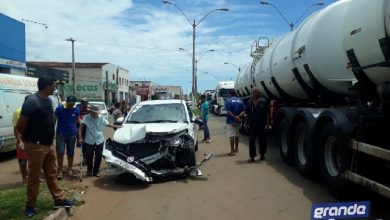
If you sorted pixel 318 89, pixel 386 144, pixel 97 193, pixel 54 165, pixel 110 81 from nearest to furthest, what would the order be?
pixel 386 144 < pixel 54 165 < pixel 97 193 < pixel 318 89 < pixel 110 81

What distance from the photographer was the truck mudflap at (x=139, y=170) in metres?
8.94

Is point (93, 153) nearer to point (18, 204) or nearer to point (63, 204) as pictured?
point (18, 204)

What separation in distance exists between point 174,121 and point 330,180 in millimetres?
4407

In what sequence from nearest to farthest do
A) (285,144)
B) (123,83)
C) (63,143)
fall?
(63,143)
(285,144)
(123,83)

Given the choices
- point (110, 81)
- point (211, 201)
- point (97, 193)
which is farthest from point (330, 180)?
point (110, 81)

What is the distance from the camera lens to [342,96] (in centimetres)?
949

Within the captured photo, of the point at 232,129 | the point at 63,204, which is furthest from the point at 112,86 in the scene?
the point at 63,204

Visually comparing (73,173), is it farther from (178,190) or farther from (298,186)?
(298,186)

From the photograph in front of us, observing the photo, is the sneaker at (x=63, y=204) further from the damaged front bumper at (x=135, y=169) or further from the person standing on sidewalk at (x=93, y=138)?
the person standing on sidewalk at (x=93, y=138)

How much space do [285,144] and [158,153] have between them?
11.0 feet

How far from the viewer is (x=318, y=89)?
33.2 ft

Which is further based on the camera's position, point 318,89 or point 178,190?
point 318,89

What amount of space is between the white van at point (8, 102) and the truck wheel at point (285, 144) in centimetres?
704

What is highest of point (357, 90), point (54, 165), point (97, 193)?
point (357, 90)
